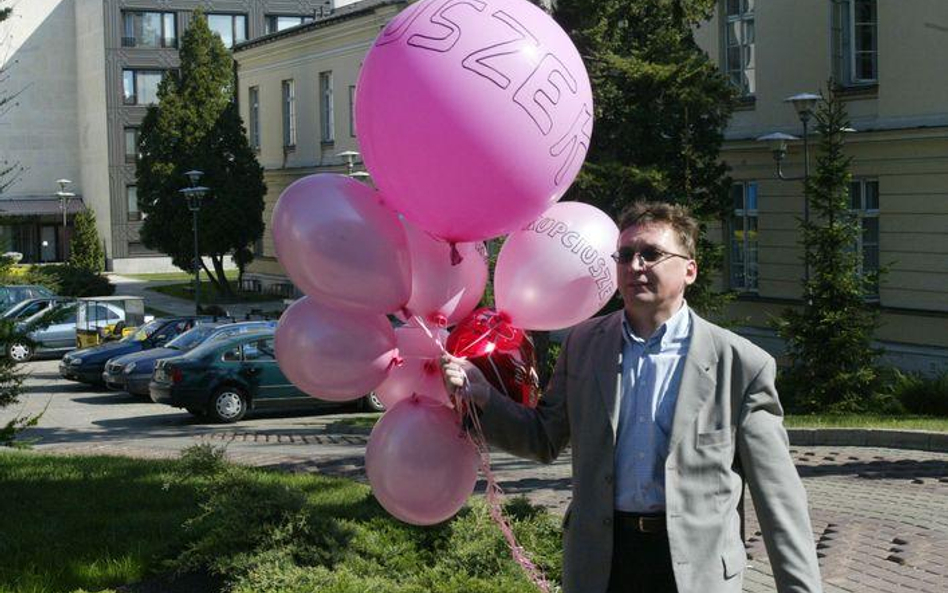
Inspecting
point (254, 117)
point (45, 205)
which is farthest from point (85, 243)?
point (254, 117)

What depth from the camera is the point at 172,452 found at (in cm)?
1775

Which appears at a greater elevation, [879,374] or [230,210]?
[230,210]

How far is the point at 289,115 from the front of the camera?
51.3 metres

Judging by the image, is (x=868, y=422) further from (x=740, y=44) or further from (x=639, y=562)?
(x=740, y=44)

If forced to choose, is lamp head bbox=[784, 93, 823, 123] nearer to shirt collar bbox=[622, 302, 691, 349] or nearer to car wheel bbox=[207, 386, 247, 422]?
car wheel bbox=[207, 386, 247, 422]

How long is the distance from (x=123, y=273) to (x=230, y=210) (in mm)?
21670

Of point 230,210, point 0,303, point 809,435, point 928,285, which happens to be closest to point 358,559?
point 0,303

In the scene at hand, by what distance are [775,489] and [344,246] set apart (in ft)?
5.93

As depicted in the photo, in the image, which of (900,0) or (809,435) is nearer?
(809,435)

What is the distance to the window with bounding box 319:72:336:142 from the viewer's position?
4694 cm

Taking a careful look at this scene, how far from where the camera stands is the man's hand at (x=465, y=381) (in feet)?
14.5

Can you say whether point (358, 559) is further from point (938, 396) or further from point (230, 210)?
point (230, 210)

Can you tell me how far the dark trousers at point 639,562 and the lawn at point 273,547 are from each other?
363 centimetres

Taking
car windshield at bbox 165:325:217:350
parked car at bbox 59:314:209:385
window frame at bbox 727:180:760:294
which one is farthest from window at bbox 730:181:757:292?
parked car at bbox 59:314:209:385
